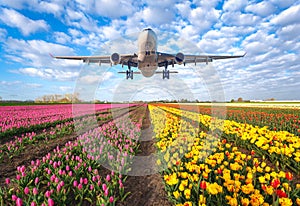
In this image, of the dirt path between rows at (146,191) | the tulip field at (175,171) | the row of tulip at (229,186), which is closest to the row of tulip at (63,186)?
the tulip field at (175,171)

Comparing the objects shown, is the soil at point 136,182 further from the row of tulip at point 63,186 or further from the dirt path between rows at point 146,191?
the row of tulip at point 63,186

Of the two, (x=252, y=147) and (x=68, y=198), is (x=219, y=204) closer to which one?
(x=68, y=198)

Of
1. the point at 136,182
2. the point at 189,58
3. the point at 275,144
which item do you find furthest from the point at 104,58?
the point at 275,144

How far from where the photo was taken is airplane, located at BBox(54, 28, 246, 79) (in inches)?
716

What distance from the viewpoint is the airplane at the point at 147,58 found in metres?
18.2

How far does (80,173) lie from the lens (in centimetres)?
369

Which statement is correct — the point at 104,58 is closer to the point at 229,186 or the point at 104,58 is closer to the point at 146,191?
the point at 146,191

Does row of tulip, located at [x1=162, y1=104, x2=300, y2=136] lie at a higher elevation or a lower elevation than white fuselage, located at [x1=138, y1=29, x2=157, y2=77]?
lower

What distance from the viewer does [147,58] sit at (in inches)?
760

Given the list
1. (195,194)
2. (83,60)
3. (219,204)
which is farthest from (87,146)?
(83,60)

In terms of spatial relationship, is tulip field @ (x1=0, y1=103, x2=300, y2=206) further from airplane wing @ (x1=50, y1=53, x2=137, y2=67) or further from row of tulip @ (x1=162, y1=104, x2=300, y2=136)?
airplane wing @ (x1=50, y1=53, x2=137, y2=67)

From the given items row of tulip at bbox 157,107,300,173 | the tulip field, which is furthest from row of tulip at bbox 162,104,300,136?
row of tulip at bbox 157,107,300,173

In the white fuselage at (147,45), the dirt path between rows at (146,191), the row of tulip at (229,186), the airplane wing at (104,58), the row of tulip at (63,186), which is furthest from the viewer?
the airplane wing at (104,58)

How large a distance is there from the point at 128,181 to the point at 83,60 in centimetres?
2338
